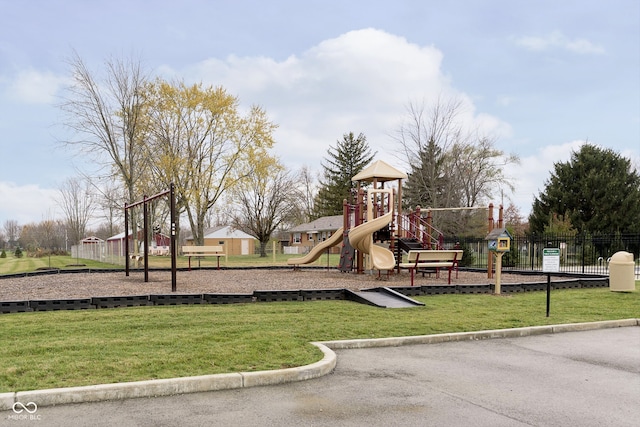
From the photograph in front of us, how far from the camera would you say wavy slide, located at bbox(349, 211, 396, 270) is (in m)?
16.5

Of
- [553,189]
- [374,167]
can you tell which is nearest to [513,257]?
[374,167]

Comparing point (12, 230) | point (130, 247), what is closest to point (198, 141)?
point (130, 247)

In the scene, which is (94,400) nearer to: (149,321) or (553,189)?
(149,321)

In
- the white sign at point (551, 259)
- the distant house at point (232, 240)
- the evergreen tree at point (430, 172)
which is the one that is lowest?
the distant house at point (232, 240)

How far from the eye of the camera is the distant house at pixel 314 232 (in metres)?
66.7

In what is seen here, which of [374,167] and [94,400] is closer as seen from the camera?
[94,400]

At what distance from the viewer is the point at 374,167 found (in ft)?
62.7

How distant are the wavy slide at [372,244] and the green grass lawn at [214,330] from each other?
394 centimetres

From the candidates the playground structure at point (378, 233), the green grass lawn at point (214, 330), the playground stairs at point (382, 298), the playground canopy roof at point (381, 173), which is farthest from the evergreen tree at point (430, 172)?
the playground stairs at point (382, 298)

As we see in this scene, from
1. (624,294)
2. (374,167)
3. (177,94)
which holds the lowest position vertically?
(624,294)

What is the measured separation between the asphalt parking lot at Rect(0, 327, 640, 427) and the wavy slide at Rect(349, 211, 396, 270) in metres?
9.21

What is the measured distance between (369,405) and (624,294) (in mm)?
11932

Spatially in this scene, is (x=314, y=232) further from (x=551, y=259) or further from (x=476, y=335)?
(x=476, y=335)

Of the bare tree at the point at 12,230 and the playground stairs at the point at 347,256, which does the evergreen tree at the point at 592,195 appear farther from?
the bare tree at the point at 12,230
